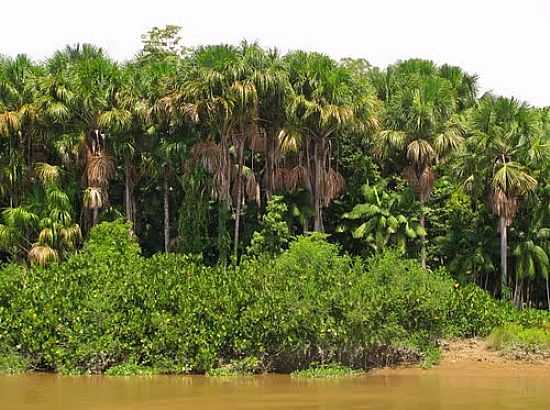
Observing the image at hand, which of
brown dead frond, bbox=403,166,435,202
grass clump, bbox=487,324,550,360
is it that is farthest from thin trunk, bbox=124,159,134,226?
grass clump, bbox=487,324,550,360

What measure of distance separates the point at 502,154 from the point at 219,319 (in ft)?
45.7

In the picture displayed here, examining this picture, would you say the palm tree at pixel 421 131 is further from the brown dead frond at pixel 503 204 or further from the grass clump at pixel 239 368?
the grass clump at pixel 239 368

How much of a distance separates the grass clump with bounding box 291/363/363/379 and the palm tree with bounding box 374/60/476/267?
35.8 ft

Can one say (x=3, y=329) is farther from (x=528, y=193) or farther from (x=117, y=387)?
(x=528, y=193)

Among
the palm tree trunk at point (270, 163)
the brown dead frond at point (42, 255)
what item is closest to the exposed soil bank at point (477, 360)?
the palm tree trunk at point (270, 163)

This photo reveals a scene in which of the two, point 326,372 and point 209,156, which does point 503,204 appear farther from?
point 326,372

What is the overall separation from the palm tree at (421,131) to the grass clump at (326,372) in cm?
1090

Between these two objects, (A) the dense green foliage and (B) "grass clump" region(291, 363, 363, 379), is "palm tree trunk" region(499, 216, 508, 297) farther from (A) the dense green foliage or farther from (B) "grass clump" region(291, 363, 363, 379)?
(B) "grass clump" region(291, 363, 363, 379)

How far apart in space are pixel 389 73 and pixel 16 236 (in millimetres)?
16214

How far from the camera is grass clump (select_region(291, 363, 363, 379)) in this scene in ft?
74.9

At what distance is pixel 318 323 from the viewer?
22734 mm

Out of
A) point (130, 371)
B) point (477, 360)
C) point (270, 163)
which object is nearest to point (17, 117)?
point (270, 163)

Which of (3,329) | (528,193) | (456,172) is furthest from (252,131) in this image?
(3,329)

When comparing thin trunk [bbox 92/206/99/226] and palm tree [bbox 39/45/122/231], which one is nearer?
palm tree [bbox 39/45/122/231]
